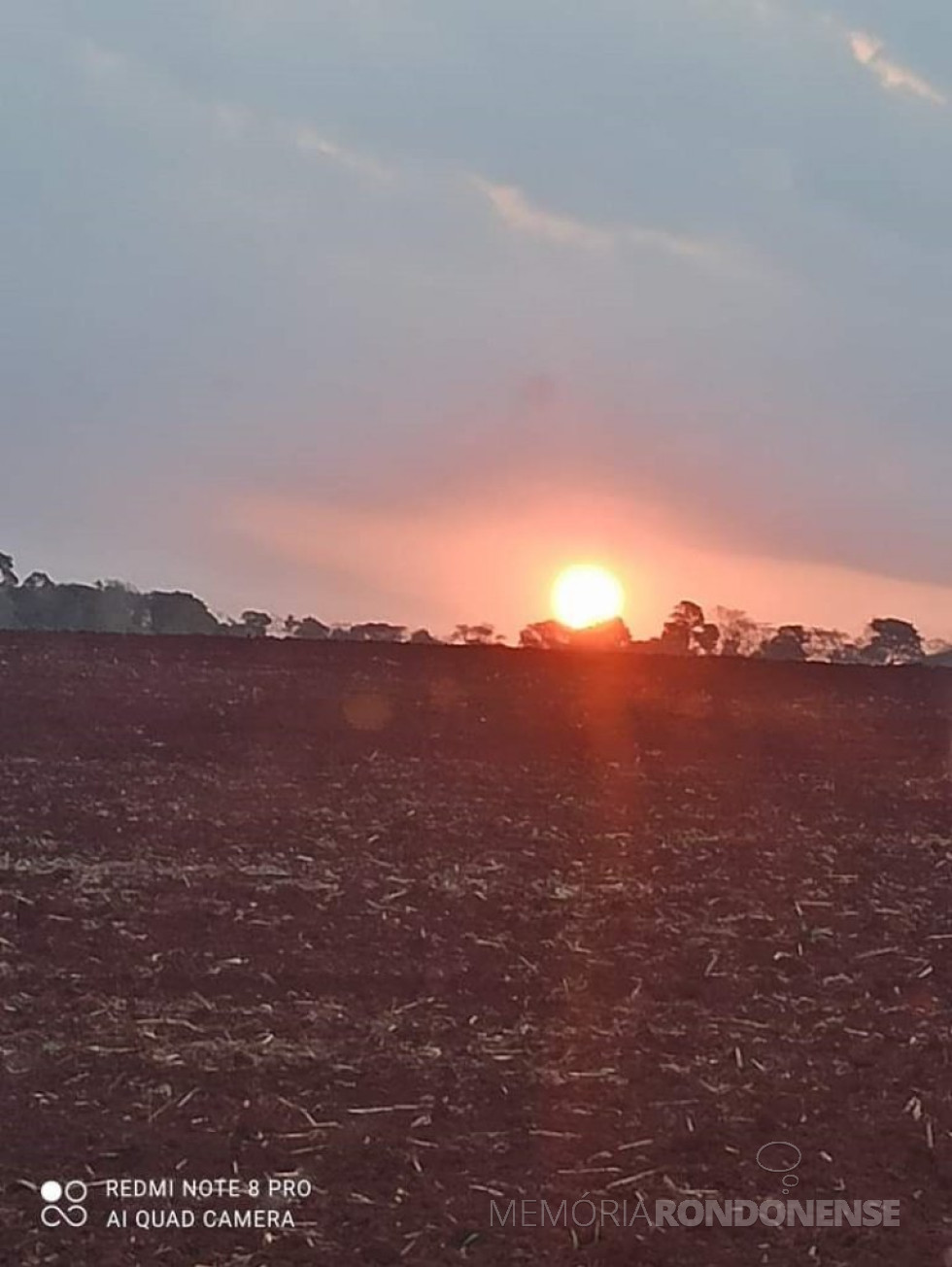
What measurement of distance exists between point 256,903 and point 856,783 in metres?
4.51

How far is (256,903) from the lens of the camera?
7.58 metres

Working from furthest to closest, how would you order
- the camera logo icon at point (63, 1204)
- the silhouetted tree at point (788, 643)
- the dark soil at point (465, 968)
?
the silhouetted tree at point (788, 643) → the dark soil at point (465, 968) → the camera logo icon at point (63, 1204)

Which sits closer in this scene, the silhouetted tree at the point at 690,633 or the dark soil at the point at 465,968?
the dark soil at the point at 465,968

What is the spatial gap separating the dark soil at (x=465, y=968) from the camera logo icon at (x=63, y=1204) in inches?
1.6

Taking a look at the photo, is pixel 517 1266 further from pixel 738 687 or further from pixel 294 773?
pixel 738 687

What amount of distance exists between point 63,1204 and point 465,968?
2401 mm

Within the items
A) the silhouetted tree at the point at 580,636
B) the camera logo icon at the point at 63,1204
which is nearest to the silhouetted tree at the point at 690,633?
the silhouetted tree at the point at 580,636

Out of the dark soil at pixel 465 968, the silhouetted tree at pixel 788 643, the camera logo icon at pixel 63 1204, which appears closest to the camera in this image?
the camera logo icon at pixel 63 1204

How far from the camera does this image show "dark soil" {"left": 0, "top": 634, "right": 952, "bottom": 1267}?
16.1ft

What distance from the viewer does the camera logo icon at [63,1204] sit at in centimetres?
467

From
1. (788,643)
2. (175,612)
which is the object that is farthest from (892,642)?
(175,612)

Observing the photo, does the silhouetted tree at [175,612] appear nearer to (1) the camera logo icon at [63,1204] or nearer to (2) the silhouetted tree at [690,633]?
(2) the silhouetted tree at [690,633]

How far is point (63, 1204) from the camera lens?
4.76 meters

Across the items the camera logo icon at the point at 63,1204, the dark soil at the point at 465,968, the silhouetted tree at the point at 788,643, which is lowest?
the camera logo icon at the point at 63,1204
